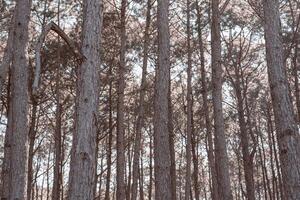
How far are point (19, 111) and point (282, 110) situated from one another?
12.7 feet

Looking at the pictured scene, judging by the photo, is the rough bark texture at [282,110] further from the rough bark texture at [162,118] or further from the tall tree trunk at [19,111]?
the tall tree trunk at [19,111]

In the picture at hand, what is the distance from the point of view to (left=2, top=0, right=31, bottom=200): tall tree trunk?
589cm

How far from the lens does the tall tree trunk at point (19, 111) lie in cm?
589

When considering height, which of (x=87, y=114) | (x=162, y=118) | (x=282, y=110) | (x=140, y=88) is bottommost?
(x=87, y=114)

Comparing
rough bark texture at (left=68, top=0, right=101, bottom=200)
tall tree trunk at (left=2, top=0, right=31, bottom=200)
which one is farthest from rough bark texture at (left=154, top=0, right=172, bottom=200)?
rough bark texture at (left=68, top=0, right=101, bottom=200)

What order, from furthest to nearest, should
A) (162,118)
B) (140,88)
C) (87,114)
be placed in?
(140,88)
(162,118)
(87,114)

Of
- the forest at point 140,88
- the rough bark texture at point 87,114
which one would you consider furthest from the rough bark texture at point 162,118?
the rough bark texture at point 87,114

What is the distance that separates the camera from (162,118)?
654 cm

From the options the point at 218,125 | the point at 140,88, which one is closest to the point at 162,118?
the point at 218,125

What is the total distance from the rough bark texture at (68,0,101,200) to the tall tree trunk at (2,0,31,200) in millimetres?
2655

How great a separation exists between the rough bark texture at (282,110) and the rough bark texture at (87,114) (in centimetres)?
212

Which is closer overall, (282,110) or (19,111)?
(282,110)

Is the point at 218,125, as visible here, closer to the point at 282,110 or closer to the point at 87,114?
the point at 282,110

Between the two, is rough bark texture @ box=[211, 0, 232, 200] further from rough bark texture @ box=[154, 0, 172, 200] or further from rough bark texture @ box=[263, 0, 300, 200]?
rough bark texture @ box=[263, 0, 300, 200]
